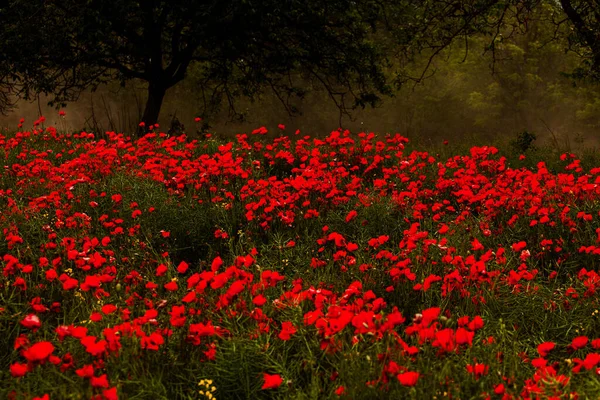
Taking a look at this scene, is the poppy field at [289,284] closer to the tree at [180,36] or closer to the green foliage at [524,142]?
the green foliage at [524,142]

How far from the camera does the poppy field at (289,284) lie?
8.67 ft

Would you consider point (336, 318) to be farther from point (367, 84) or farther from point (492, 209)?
point (367, 84)

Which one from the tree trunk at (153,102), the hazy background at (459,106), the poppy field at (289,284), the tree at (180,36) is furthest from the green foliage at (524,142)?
the hazy background at (459,106)

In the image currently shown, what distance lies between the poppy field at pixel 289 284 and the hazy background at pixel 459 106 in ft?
72.2

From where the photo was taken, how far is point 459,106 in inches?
1389

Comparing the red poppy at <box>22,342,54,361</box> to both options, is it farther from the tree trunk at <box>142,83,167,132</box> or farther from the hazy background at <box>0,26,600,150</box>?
the hazy background at <box>0,26,600,150</box>

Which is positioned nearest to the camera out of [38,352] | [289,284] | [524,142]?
[38,352]

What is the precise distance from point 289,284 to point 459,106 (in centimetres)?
3301

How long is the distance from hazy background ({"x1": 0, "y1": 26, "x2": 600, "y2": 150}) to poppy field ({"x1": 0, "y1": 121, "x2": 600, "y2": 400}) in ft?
72.2

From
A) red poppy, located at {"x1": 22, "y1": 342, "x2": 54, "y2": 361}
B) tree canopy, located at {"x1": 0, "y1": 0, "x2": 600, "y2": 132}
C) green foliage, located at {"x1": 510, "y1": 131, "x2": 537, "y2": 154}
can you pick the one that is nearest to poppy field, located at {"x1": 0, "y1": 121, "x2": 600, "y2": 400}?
red poppy, located at {"x1": 22, "y1": 342, "x2": 54, "y2": 361}

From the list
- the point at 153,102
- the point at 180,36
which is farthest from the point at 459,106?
the point at 153,102

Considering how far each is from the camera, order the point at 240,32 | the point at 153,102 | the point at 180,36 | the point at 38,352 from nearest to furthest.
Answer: the point at 38,352 < the point at 240,32 < the point at 153,102 < the point at 180,36

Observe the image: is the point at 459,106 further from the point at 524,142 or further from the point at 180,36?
the point at 524,142

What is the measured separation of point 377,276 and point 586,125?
32.2m
